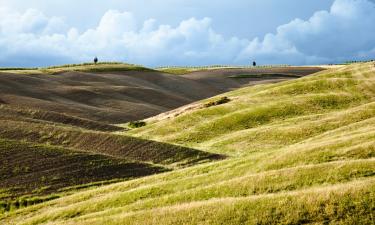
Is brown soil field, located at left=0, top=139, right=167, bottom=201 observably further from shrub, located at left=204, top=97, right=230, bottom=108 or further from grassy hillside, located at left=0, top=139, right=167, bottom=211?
shrub, located at left=204, top=97, right=230, bottom=108

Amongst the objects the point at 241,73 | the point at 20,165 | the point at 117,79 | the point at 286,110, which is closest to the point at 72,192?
the point at 20,165

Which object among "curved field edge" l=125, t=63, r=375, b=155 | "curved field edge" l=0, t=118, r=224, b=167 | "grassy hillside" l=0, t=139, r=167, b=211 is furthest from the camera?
"curved field edge" l=125, t=63, r=375, b=155

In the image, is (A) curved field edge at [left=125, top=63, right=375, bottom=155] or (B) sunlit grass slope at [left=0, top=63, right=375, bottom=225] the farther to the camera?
(A) curved field edge at [left=125, top=63, right=375, bottom=155]

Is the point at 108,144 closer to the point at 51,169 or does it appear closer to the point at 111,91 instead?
the point at 51,169

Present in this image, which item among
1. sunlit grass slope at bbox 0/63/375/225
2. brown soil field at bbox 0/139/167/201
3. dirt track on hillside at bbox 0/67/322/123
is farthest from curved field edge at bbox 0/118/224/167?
dirt track on hillside at bbox 0/67/322/123

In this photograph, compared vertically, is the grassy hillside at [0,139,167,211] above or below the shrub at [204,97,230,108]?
below

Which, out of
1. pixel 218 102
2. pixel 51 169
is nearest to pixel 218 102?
pixel 218 102

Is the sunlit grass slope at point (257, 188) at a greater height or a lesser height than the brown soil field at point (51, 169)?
greater

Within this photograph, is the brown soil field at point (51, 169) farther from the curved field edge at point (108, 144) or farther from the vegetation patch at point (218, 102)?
the vegetation patch at point (218, 102)

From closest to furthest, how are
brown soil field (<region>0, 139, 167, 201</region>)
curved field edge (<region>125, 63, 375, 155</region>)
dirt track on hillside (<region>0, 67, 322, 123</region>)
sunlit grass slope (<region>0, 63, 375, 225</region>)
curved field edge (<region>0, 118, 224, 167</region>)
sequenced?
sunlit grass slope (<region>0, 63, 375, 225</region>)
brown soil field (<region>0, 139, 167, 201</region>)
curved field edge (<region>0, 118, 224, 167</region>)
curved field edge (<region>125, 63, 375, 155</region>)
dirt track on hillside (<region>0, 67, 322, 123</region>)

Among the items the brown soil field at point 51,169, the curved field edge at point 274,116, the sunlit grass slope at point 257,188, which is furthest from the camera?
the curved field edge at point 274,116

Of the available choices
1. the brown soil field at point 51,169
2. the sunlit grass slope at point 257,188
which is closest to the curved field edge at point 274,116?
the sunlit grass slope at point 257,188

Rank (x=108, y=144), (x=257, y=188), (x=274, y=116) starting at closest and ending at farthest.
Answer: (x=257, y=188) → (x=108, y=144) → (x=274, y=116)

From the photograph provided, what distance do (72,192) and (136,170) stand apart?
28.8ft
